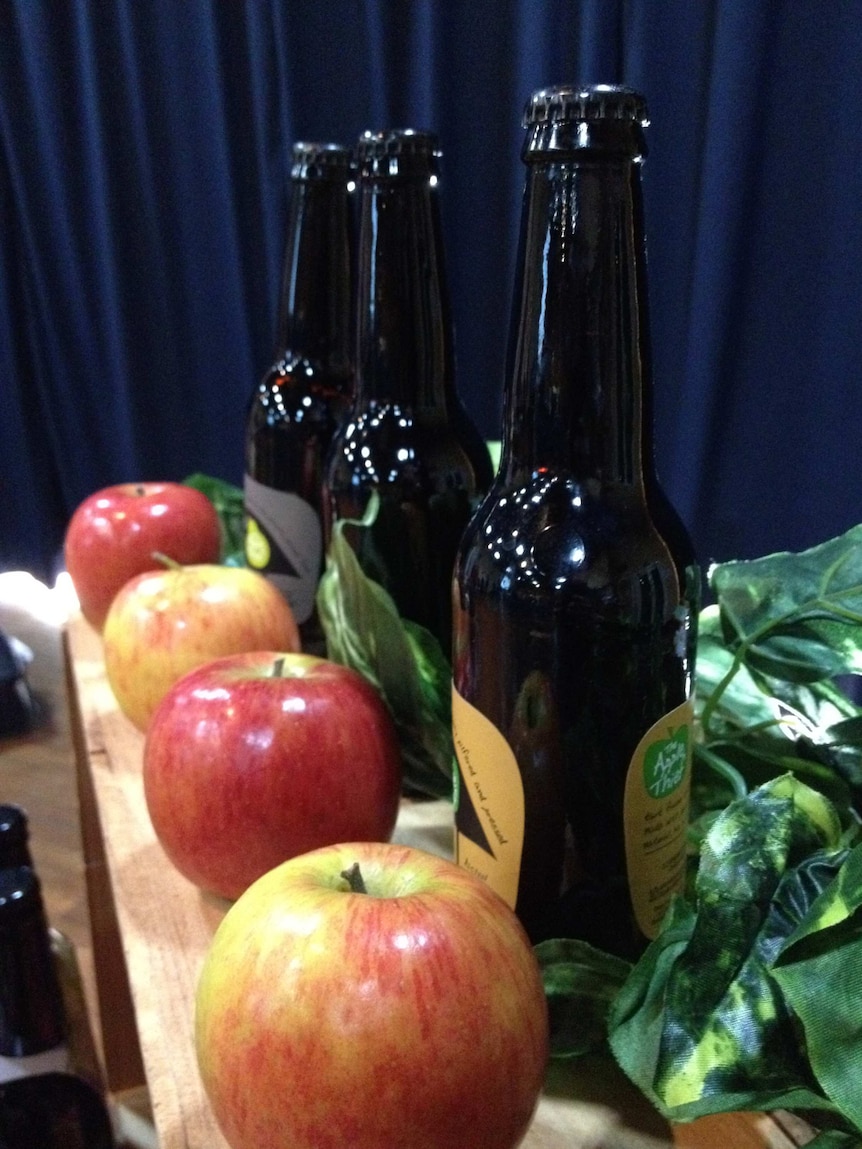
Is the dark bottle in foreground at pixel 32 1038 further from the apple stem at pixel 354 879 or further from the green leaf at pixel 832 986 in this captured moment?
the green leaf at pixel 832 986

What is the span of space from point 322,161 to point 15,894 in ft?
1.56

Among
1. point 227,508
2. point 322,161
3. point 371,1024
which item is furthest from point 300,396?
point 371,1024

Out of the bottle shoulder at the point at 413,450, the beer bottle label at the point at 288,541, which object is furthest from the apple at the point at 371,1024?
the beer bottle label at the point at 288,541

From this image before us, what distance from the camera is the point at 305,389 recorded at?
0.70 meters

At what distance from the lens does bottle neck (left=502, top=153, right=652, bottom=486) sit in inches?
13.9

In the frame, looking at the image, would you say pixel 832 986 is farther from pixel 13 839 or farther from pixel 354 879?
pixel 13 839

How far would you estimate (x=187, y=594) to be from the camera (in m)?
0.61

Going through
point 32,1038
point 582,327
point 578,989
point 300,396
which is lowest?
point 32,1038

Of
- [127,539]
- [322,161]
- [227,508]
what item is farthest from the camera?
[227,508]

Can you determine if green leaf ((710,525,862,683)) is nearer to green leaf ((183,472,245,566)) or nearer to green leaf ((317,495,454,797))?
green leaf ((317,495,454,797))

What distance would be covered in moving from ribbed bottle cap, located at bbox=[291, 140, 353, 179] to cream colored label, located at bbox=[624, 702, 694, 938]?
45 centimetres

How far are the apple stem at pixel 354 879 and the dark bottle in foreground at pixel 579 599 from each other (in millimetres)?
66

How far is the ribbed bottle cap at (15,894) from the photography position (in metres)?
0.46

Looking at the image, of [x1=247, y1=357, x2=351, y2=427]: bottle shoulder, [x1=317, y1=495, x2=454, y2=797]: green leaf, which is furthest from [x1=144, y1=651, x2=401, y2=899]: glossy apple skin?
[x1=247, y1=357, x2=351, y2=427]: bottle shoulder
